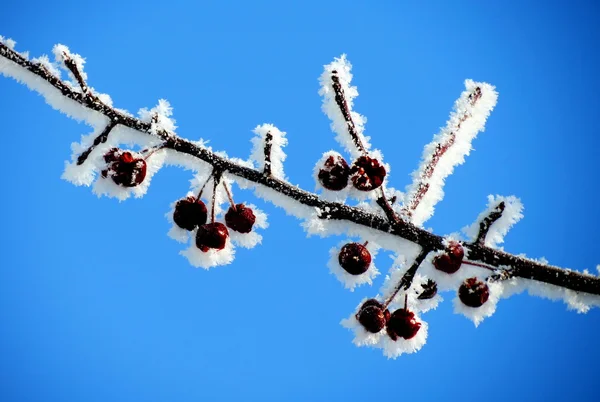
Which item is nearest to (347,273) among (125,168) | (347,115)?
(347,115)

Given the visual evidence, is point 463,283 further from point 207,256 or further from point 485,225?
point 207,256

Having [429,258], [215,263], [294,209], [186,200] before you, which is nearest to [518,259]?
[429,258]

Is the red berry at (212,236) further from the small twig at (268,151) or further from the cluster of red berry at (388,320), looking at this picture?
the cluster of red berry at (388,320)

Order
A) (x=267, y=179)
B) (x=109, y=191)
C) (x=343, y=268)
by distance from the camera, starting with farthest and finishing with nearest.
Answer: (x=343, y=268) < (x=109, y=191) < (x=267, y=179)

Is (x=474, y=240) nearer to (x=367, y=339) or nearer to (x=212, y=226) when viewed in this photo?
(x=367, y=339)

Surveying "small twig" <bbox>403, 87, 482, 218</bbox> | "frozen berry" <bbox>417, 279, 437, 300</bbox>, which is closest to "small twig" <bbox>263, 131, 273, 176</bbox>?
"small twig" <bbox>403, 87, 482, 218</bbox>

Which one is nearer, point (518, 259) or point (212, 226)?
point (518, 259)

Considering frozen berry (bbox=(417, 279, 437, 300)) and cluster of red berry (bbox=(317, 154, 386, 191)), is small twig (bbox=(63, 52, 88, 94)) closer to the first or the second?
cluster of red berry (bbox=(317, 154, 386, 191))
